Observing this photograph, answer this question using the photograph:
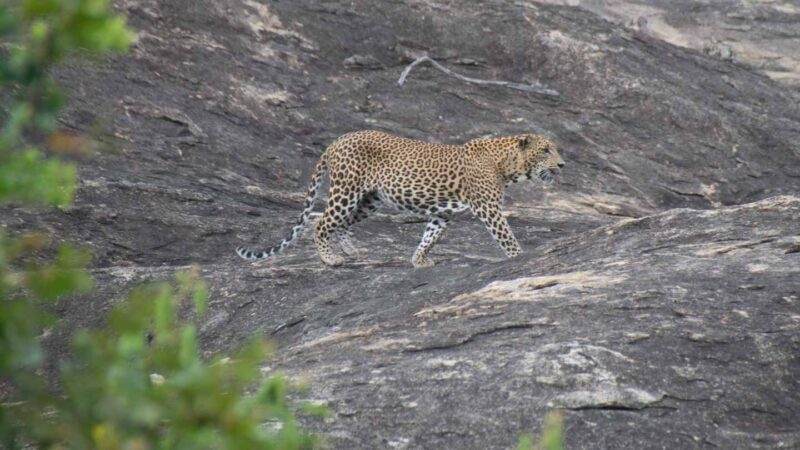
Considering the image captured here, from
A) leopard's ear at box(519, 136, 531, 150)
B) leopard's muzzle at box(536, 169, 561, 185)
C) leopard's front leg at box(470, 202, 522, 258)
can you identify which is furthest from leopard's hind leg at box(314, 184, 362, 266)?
leopard's muzzle at box(536, 169, 561, 185)

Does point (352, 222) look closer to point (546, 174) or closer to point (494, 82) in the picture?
point (546, 174)

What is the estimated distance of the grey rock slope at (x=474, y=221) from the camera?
29.4 feet

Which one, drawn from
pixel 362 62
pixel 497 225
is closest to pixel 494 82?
pixel 362 62

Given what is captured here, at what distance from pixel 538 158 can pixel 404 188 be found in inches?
86.1

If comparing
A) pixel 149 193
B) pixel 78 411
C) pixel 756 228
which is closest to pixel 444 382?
pixel 756 228

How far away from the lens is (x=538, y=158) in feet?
56.8

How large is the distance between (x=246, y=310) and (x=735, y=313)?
17.2 ft

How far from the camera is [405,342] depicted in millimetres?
10219

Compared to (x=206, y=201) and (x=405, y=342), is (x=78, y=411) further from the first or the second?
(x=206, y=201)

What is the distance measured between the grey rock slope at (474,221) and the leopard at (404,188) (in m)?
0.42

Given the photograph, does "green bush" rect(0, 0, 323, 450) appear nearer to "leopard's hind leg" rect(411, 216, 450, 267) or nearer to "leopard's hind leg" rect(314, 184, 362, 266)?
"leopard's hind leg" rect(314, 184, 362, 266)

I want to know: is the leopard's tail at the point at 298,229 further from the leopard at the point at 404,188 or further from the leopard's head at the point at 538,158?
the leopard's head at the point at 538,158

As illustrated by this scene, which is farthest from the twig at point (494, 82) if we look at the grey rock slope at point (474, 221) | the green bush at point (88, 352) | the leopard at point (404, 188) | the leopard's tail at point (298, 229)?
the green bush at point (88, 352)

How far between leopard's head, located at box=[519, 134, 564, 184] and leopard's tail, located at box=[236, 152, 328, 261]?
2505 mm
